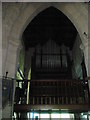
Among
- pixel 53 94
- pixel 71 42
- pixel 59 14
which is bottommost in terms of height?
pixel 53 94

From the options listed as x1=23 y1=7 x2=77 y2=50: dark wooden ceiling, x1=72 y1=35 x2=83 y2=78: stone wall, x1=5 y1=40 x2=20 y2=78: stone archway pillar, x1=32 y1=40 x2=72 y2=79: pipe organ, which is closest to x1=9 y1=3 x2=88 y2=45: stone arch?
x1=5 y1=40 x2=20 y2=78: stone archway pillar

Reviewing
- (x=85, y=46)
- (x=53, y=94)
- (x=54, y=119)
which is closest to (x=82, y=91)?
(x=53, y=94)

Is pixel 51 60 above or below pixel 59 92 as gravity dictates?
above

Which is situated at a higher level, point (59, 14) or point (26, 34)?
point (59, 14)

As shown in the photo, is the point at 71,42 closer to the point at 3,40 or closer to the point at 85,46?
the point at 85,46

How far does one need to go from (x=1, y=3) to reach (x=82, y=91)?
5828 mm

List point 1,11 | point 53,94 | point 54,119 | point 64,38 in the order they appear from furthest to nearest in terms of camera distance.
→ point 64,38 → point 54,119 → point 53,94 → point 1,11

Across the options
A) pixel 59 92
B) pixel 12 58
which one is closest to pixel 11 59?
pixel 12 58

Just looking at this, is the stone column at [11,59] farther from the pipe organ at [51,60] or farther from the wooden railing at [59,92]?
the pipe organ at [51,60]

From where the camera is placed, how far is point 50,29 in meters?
12.3

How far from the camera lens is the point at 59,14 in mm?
10766

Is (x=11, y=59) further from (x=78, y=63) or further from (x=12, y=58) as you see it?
(x=78, y=63)

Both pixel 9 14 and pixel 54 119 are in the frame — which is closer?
pixel 9 14

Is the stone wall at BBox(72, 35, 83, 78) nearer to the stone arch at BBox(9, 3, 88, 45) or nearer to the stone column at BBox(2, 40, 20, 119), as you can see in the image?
the stone arch at BBox(9, 3, 88, 45)
